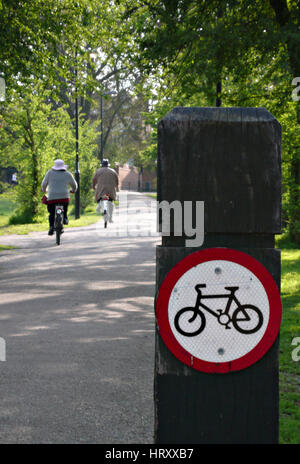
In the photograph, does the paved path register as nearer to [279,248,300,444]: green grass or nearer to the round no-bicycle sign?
[279,248,300,444]: green grass

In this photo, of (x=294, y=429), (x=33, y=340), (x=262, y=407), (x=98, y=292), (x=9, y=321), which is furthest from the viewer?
(x=98, y=292)

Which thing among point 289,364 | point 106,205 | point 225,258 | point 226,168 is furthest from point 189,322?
point 106,205

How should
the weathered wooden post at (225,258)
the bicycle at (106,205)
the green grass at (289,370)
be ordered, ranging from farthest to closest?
the bicycle at (106,205), the green grass at (289,370), the weathered wooden post at (225,258)

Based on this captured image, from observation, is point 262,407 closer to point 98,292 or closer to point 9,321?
point 9,321

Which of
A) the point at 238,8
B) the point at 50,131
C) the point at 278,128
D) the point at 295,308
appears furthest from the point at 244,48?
the point at 50,131

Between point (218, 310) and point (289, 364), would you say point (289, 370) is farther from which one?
point (218, 310)

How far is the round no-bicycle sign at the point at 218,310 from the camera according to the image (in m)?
1.54

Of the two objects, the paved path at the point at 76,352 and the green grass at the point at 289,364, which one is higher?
the paved path at the point at 76,352

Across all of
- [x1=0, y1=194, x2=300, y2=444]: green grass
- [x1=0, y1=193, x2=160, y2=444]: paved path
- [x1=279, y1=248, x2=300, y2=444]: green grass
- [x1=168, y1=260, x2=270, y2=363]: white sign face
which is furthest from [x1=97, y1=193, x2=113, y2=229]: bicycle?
[x1=168, y1=260, x2=270, y2=363]: white sign face

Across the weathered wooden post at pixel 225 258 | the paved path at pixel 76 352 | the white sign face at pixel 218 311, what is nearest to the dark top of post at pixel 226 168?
the weathered wooden post at pixel 225 258

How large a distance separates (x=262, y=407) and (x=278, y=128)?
2.34 ft

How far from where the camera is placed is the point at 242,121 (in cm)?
154

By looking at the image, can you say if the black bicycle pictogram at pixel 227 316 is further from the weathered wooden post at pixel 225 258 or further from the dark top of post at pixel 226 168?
the dark top of post at pixel 226 168

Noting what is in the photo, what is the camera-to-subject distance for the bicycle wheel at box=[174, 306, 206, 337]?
1.56m
